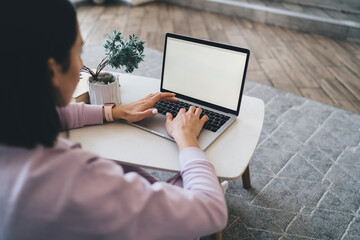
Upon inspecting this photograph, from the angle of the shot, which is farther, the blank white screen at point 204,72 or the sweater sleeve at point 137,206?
the blank white screen at point 204,72

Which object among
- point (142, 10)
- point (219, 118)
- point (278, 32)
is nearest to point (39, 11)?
point (219, 118)

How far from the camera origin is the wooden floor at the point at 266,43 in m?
2.78

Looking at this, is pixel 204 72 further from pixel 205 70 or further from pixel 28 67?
pixel 28 67

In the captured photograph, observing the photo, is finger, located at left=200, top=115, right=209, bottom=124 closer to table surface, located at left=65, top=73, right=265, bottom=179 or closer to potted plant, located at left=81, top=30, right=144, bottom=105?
table surface, located at left=65, top=73, right=265, bottom=179

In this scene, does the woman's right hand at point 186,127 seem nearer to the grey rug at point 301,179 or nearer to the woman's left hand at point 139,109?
the woman's left hand at point 139,109

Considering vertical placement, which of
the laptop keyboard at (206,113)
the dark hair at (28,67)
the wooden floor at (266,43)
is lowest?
the wooden floor at (266,43)

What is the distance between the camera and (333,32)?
12.5ft

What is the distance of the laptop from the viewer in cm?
106

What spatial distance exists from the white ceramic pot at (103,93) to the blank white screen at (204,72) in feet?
0.74

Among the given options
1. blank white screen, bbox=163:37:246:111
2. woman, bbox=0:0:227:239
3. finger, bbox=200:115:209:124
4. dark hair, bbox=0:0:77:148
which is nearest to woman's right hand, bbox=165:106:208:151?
finger, bbox=200:115:209:124

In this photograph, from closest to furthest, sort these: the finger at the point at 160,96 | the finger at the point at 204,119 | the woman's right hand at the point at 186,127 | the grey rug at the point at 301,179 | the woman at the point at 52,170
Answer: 1. the woman at the point at 52,170
2. the woman's right hand at the point at 186,127
3. the finger at the point at 204,119
4. the finger at the point at 160,96
5. the grey rug at the point at 301,179

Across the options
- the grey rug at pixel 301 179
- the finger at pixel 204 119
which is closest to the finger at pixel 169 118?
the finger at pixel 204 119

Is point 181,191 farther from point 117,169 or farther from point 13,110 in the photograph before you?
point 13,110

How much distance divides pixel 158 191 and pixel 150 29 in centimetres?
367
